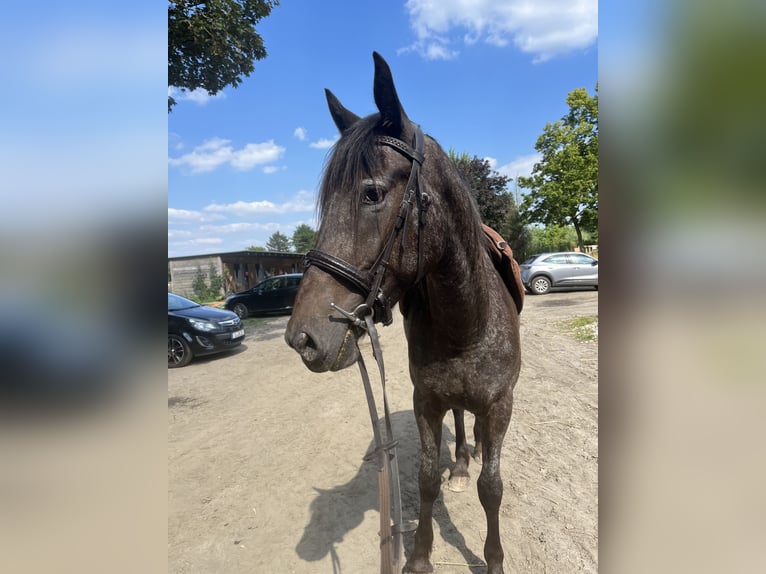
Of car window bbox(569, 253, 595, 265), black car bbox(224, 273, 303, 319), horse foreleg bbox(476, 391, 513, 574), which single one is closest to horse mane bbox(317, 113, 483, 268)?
horse foreleg bbox(476, 391, 513, 574)

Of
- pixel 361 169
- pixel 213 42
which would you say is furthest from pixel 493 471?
pixel 213 42

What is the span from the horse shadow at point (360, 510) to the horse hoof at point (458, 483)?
0.20m

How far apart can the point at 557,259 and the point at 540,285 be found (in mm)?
1350

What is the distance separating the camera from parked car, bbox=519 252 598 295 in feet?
51.8

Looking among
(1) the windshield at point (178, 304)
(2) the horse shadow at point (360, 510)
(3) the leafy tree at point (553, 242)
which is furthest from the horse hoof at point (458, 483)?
(3) the leafy tree at point (553, 242)

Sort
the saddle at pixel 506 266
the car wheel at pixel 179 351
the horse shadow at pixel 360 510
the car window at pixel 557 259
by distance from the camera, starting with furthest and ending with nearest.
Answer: the car window at pixel 557 259 → the car wheel at pixel 179 351 → the horse shadow at pixel 360 510 → the saddle at pixel 506 266

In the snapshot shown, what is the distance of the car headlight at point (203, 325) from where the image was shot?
8.87 metres

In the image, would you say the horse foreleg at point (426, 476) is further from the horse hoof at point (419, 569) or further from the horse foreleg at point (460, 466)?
the horse foreleg at point (460, 466)
